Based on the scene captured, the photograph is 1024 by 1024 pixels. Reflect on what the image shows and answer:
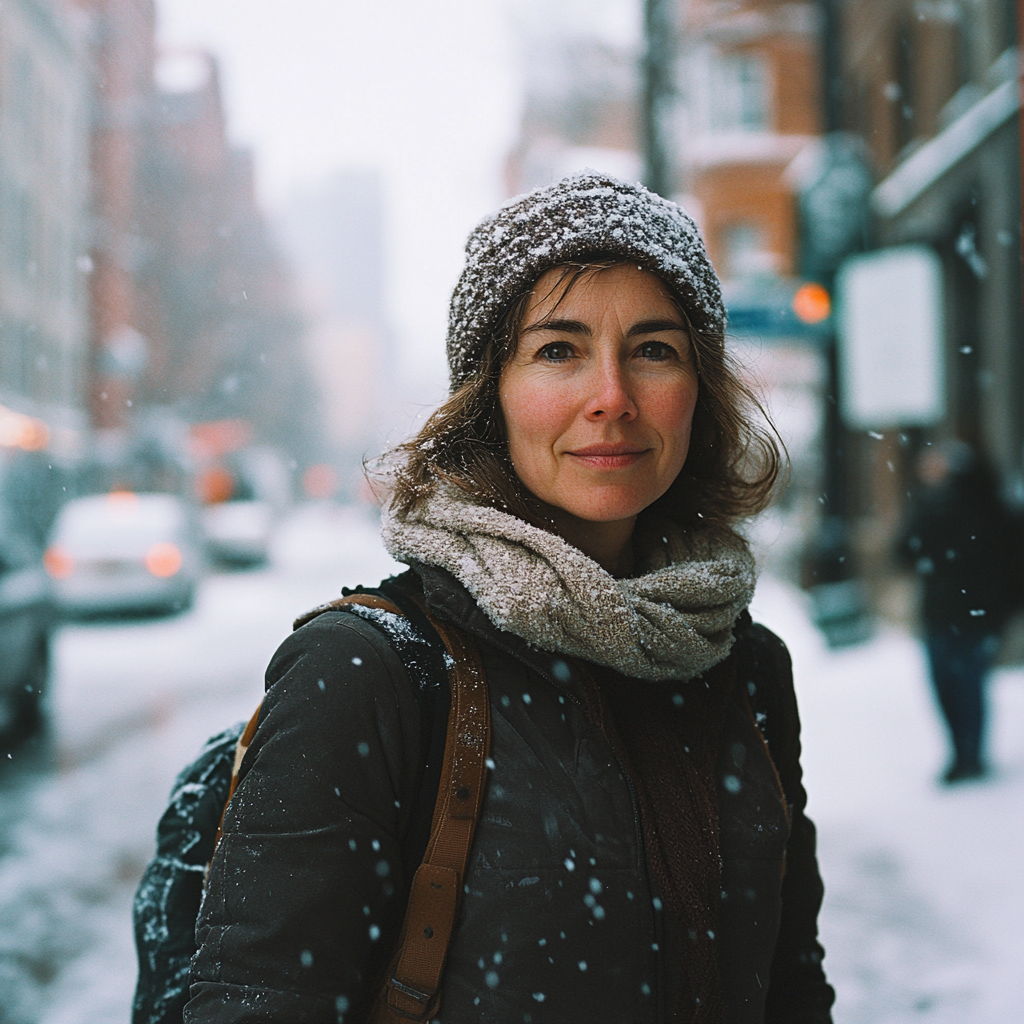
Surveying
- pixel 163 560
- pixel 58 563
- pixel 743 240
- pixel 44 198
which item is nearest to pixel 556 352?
pixel 163 560

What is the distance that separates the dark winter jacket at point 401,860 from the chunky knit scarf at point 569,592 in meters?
0.04

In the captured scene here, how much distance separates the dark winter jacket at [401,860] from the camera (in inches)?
46.4

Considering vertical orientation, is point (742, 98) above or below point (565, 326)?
above

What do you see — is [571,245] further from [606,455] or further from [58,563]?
[58,563]

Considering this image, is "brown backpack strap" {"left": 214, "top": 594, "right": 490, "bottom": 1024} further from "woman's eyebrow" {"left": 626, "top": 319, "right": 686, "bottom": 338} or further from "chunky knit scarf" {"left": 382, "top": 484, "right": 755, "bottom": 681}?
"woman's eyebrow" {"left": 626, "top": 319, "right": 686, "bottom": 338}

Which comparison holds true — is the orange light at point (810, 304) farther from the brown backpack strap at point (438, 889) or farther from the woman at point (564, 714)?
the brown backpack strap at point (438, 889)

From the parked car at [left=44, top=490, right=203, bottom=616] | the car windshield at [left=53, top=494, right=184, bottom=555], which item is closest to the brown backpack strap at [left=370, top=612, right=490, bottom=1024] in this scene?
the parked car at [left=44, top=490, right=203, bottom=616]

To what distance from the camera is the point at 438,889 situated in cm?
122

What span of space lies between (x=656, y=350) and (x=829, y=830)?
417 cm

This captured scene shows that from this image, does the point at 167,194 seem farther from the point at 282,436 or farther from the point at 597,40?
the point at 597,40

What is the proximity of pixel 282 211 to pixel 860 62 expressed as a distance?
624 inches

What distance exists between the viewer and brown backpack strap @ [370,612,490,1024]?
122 centimetres

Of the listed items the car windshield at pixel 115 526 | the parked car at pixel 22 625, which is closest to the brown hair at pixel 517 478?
the parked car at pixel 22 625

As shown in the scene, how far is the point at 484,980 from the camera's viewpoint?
4.04ft
